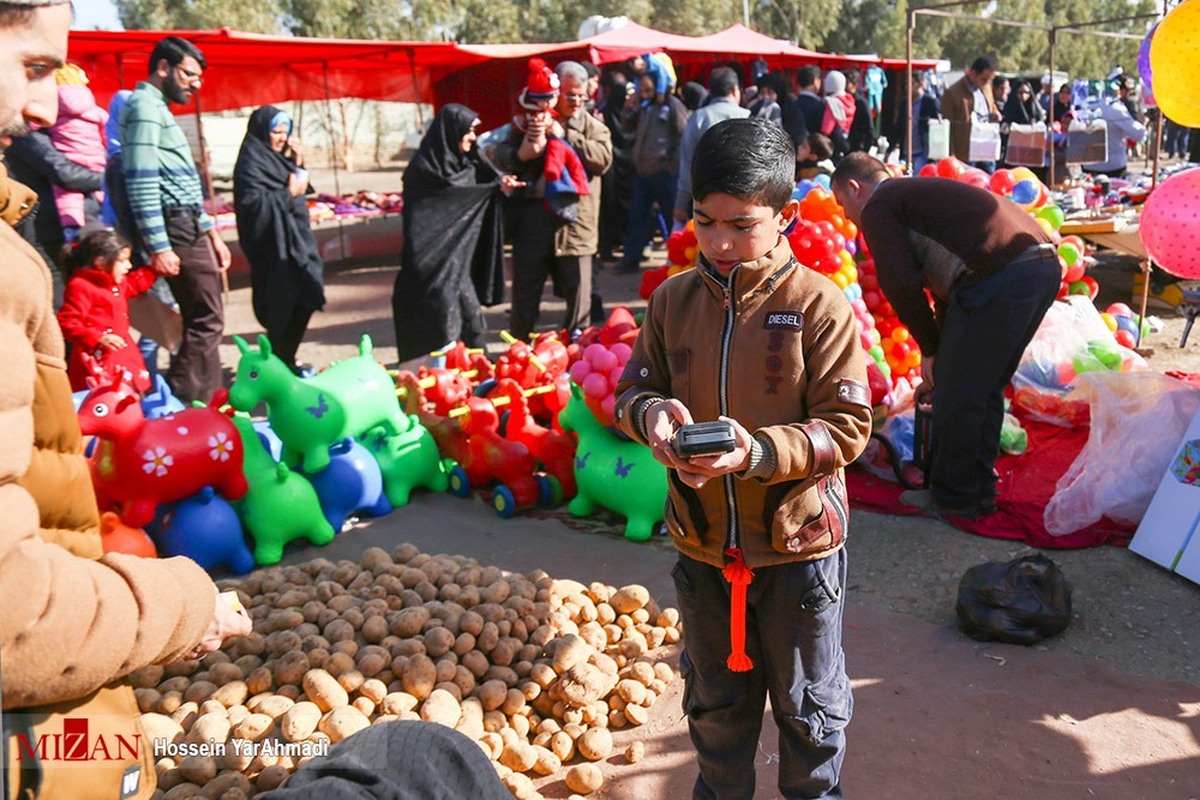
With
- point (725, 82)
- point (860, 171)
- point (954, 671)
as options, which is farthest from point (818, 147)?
point (954, 671)

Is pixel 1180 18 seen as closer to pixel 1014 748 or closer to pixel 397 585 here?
pixel 1014 748

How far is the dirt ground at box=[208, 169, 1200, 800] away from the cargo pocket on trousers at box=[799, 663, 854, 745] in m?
0.57

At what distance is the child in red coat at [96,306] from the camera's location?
508 cm

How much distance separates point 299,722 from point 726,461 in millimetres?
1556

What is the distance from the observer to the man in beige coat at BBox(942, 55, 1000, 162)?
11.2m

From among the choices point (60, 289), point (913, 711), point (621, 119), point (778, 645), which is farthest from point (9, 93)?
point (621, 119)

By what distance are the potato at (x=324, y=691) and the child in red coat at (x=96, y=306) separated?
2922 millimetres

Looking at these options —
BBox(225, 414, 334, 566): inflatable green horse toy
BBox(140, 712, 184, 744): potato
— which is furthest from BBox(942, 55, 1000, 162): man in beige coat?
BBox(140, 712, 184, 744): potato

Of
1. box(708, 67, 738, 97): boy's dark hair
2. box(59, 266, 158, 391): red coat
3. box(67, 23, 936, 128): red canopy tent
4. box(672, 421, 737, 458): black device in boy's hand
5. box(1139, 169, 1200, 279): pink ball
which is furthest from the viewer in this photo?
box(67, 23, 936, 128): red canopy tent

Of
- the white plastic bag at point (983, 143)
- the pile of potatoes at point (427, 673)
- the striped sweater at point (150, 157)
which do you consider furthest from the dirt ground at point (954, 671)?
the white plastic bag at point (983, 143)

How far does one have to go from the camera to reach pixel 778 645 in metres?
2.21

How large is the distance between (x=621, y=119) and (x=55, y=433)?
33.9 ft

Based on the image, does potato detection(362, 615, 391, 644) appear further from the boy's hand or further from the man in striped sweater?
the man in striped sweater

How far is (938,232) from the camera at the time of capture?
4012 millimetres
